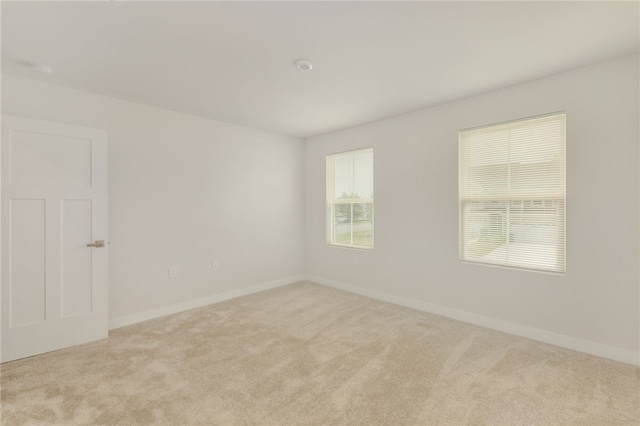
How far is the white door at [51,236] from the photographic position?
2.45 m

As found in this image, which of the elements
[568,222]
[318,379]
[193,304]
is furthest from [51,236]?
[568,222]

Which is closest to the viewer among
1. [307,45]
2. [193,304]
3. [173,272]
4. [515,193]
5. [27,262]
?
[307,45]

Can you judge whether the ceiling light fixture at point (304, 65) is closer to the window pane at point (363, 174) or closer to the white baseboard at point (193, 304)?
the window pane at point (363, 174)

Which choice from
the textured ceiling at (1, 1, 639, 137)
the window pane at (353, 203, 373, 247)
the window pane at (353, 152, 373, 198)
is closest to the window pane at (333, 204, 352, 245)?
the window pane at (353, 203, 373, 247)

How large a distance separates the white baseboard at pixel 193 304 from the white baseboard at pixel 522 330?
1.40m

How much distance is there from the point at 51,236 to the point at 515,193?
4.40 m

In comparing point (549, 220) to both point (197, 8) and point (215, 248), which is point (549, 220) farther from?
point (215, 248)

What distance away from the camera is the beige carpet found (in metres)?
1.78

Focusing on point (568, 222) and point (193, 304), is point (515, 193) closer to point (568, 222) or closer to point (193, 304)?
point (568, 222)

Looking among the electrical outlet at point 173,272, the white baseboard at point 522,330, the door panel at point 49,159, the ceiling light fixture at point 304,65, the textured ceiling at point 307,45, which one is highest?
the textured ceiling at point 307,45

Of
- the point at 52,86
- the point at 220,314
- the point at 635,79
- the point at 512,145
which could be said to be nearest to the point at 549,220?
the point at 512,145

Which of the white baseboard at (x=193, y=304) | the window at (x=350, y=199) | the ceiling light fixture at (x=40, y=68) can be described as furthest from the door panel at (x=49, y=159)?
the window at (x=350, y=199)

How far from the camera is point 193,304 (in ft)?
12.2

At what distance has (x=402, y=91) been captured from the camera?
2984mm
